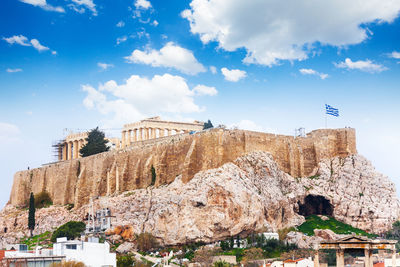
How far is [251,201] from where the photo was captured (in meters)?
62.4

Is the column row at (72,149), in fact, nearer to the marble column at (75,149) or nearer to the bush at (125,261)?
the marble column at (75,149)

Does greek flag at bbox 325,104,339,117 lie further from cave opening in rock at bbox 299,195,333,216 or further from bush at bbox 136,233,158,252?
bush at bbox 136,233,158,252

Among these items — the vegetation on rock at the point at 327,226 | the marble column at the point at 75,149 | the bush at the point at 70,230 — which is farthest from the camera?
the marble column at the point at 75,149

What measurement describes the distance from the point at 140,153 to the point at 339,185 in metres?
21.8

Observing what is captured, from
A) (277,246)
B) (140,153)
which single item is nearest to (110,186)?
(140,153)

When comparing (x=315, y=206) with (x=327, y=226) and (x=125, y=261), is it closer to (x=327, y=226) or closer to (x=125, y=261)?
(x=327, y=226)

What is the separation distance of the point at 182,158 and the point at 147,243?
10237 mm

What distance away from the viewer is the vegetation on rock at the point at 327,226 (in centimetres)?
6412

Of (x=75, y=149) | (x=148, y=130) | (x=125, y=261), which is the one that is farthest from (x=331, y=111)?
(x=75, y=149)

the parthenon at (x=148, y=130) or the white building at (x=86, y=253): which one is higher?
the parthenon at (x=148, y=130)

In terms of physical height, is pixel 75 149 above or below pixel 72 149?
below

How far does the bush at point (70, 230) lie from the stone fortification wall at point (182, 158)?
6.50 meters

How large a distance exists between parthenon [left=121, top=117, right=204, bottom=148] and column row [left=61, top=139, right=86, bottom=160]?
8315 millimetres

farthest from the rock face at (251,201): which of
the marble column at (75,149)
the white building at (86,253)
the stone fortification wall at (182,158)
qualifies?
the marble column at (75,149)
